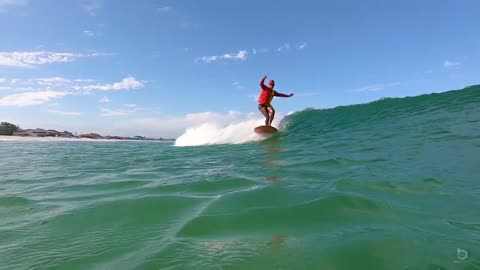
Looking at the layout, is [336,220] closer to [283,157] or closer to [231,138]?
[283,157]

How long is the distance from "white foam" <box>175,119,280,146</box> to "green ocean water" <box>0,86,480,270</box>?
7.42m

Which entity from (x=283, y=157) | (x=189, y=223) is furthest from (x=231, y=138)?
(x=189, y=223)

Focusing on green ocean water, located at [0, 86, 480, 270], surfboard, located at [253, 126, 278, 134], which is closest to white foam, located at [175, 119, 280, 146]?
surfboard, located at [253, 126, 278, 134]

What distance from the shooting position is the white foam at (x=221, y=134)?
1459cm

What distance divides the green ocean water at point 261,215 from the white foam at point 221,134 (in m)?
7.42

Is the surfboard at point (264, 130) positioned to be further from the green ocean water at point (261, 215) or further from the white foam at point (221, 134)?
the green ocean water at point (261, 215)

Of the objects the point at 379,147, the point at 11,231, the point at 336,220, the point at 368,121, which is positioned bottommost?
the point at 11,231

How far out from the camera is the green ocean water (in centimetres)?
239

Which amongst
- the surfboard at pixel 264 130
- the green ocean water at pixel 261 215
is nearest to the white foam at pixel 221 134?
the surfboard at pixel 264 130

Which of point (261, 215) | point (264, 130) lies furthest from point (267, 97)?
point (261, 215)

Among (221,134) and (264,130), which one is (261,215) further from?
(221,134)

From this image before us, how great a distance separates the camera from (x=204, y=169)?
6.88 meters

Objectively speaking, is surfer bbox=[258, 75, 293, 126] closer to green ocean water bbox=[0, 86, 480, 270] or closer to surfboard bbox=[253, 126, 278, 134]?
surfboard bbox=[253, 126, 278, 134]

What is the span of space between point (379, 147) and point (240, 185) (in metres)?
4.27
